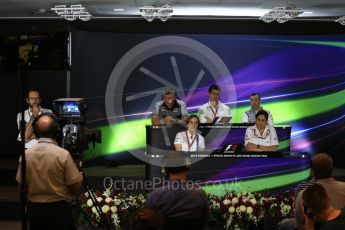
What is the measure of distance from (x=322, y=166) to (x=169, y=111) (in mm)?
4680

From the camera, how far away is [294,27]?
1141cm

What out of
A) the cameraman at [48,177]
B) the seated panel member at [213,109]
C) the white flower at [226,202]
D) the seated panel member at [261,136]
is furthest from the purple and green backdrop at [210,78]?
the cameraman at [48,177]

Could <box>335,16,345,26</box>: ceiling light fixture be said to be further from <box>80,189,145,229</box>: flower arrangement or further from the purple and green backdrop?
<box>80,189,145,229</box>: flower arrangement

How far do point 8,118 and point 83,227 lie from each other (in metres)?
4.89

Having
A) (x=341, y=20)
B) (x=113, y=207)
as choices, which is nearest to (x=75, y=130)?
(x=113, y=207)

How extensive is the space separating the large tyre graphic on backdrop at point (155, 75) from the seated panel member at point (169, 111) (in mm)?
2113

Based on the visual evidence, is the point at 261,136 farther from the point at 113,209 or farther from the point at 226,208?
the point at 113,209

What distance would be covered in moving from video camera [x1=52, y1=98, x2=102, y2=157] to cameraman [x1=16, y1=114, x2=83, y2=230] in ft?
4.26

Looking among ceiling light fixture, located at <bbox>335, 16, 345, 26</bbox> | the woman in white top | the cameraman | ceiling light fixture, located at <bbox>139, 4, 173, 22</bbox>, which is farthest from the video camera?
ceiling light fixture, located at <bbox>335, 16, 345, 26</bbox>

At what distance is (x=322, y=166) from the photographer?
4586mm

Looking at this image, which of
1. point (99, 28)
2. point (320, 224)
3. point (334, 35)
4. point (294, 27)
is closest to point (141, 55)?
point (99, 28)

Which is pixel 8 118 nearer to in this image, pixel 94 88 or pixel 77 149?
pixel 94 88

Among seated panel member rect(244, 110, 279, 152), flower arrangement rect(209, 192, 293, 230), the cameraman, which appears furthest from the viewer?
seated panel member rect(244, 110, 279, 152)

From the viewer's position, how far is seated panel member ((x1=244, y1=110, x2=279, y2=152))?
27.3 ft
